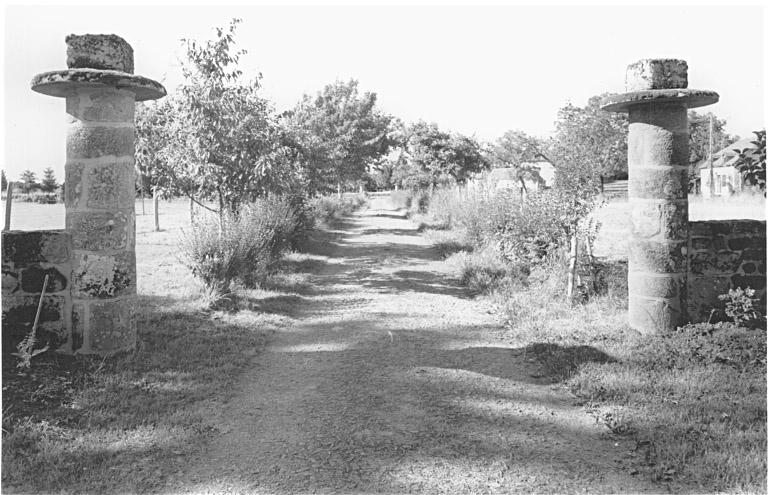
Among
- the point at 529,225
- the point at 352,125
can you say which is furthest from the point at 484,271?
the point at 352,125

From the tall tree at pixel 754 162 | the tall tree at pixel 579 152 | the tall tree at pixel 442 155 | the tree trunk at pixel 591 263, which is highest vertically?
the tall tree at pixel 442 155

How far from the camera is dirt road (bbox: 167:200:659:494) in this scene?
3.65 m

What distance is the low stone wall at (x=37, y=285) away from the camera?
19.0 ft

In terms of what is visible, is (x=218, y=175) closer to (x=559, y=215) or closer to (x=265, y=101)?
(x=265, y=101)

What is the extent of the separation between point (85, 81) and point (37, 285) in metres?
1.89

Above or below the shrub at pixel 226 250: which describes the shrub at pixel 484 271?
below

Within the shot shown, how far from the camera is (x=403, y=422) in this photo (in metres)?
4.53

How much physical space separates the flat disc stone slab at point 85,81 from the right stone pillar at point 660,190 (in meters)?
4.77

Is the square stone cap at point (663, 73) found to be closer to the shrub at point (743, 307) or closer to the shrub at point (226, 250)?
the shrub at point (743, 307)

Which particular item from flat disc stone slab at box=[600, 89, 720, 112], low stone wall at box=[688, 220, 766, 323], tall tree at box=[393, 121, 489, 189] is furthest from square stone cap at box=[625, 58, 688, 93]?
tall tree at box=[393, 121, 489, 189]

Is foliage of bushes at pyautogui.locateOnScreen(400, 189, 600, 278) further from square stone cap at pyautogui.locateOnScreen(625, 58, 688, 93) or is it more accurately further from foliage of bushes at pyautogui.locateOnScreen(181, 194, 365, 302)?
foliage of bushes at pyautogui.locateOnScreen(181, 194, 365, 302)

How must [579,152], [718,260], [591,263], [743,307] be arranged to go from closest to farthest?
[743,307] < [718,260] < [591,263] < [579,152]

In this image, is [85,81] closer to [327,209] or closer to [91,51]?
[91,51]

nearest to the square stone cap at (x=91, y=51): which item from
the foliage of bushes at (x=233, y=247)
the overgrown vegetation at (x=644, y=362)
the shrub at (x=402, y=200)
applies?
the foliage of bushes at (x=233, y=247)
